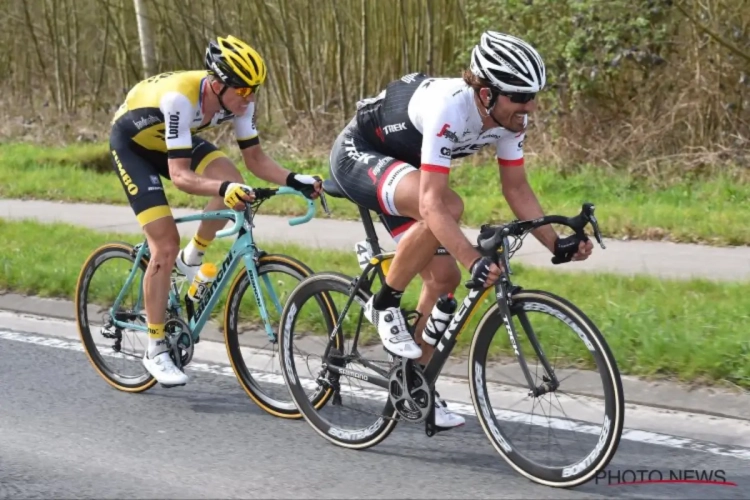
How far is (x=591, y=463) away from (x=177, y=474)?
5.70 feet

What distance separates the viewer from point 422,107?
16.5 feet

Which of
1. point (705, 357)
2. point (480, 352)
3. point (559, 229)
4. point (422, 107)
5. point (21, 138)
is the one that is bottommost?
point (21, 138)

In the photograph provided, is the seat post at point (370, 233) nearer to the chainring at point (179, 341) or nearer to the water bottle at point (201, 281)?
the water bottle at point (201, 281)

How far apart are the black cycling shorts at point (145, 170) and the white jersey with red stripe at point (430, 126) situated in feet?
4.01

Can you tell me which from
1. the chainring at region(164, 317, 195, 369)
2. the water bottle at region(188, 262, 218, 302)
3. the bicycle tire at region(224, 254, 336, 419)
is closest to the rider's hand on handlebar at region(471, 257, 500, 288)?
the bicycle tire at region(224, 254, 336, 419)

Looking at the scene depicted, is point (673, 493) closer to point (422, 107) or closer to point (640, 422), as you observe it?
point (640, 422)

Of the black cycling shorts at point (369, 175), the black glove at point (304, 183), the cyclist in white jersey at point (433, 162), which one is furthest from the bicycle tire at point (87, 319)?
the cyclist in white jersey at point (433, 162)

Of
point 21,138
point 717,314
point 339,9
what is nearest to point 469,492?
point 717,314

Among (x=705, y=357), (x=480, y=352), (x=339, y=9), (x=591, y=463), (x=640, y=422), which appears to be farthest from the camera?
(x=339, y=9)

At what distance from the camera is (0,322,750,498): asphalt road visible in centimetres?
473

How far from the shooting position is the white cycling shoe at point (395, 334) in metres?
5.04

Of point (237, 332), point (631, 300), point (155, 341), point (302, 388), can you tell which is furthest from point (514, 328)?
point (631, 300)

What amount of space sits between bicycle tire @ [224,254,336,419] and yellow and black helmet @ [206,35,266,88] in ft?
2.84

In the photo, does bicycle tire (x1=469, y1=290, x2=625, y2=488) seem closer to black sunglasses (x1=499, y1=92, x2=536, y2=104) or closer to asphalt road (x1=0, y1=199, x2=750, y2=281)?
black sunglasses (x1=499, y1=92, x2=536, y2=104)
